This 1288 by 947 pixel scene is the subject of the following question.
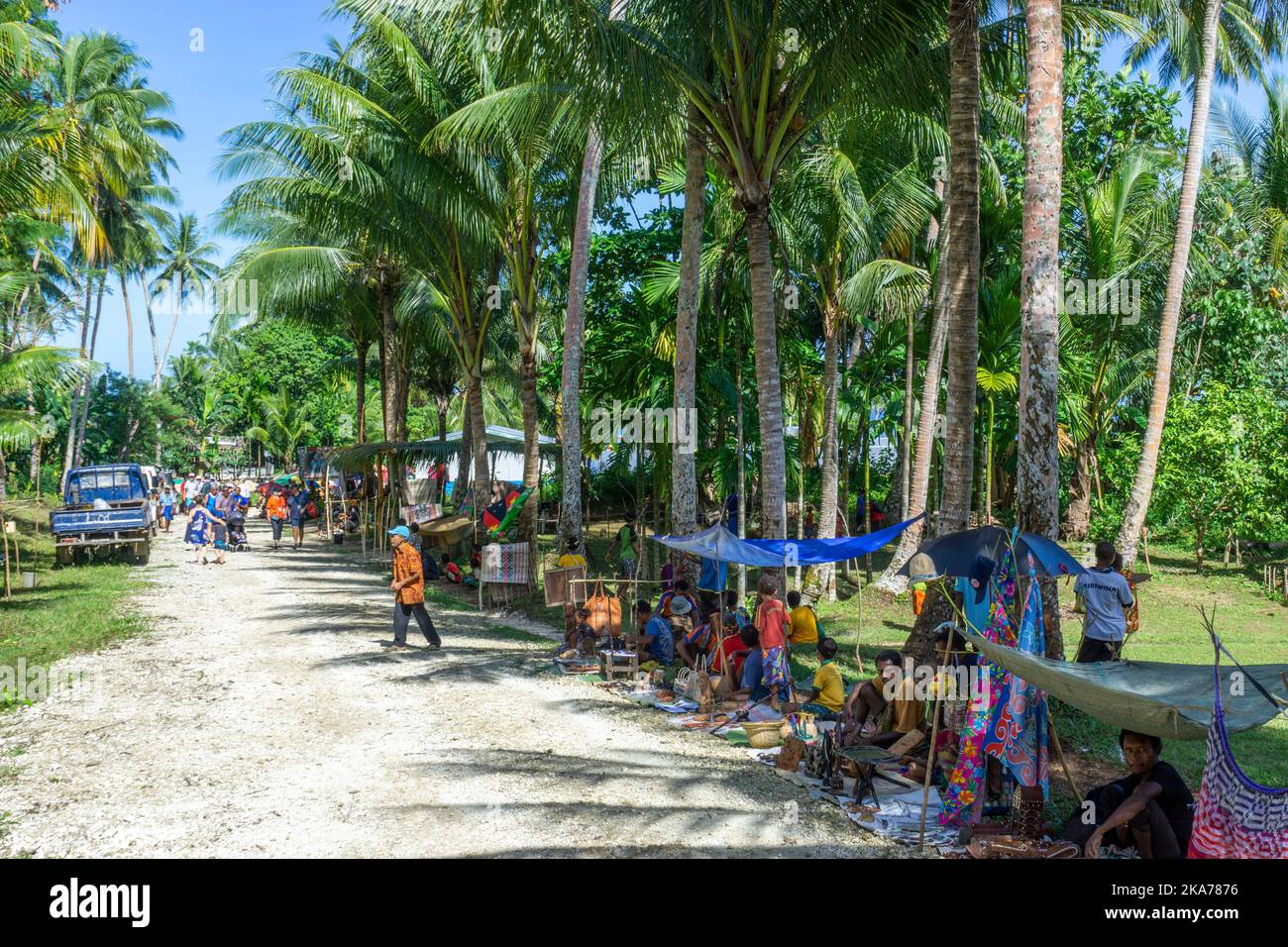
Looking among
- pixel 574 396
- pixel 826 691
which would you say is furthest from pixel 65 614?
pixel 826 691

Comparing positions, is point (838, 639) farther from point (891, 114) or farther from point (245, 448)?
point (245, 448)

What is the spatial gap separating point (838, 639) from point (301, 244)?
19.9 m

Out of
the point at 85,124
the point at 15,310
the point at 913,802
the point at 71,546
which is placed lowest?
the point at 913,802

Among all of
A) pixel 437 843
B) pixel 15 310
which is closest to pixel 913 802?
pixel 437 843

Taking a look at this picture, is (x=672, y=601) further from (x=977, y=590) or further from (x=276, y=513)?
(x=276, y=513)

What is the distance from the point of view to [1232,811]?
5.12 m

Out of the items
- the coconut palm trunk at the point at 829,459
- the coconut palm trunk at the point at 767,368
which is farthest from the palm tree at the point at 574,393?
the coconut palm trunk at the point at 767,368

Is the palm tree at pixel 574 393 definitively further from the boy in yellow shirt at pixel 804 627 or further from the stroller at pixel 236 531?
the stroller at pixel 236 531

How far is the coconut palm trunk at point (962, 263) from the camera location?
395 inches

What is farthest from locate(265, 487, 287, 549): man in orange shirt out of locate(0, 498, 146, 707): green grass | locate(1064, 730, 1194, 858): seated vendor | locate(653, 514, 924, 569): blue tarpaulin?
locate(1064, 730, 1194, 858): seated vendor

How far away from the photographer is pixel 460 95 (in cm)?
1939

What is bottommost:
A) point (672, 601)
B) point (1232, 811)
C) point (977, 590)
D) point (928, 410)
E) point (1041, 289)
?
point (1232, 811)

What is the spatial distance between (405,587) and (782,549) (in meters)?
4.88
